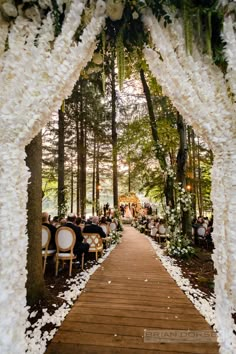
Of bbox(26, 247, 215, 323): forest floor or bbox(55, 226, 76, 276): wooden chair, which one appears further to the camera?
bbox(55, 226, 76, 276): wooden chair

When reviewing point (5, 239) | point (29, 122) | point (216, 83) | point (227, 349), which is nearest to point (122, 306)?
point (227, 349)

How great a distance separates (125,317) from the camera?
3059 millimetres

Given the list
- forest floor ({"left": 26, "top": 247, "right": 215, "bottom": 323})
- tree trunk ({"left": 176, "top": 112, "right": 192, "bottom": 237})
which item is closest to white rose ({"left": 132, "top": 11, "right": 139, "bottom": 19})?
forest floor ({"left": 26, "top": 247, "right": 215, "bottom": 323})

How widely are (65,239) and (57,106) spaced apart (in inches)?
143

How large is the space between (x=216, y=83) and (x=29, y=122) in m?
1.67

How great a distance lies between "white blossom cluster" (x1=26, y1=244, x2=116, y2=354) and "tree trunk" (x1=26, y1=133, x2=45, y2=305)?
1.16 feet

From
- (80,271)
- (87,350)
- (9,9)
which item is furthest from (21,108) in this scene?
(80,271)

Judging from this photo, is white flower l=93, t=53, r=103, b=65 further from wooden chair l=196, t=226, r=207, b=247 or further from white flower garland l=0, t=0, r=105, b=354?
wooden chair l=196, t=226, r=207, b=247

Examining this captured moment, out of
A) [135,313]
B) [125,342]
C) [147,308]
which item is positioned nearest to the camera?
[125,342]

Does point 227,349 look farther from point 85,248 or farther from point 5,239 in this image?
point 85,248

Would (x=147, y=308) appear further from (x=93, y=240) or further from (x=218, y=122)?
(x=93, y=240)

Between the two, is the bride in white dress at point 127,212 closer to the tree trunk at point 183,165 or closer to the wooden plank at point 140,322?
the tree trunk at point 183,165

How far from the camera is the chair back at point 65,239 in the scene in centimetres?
512

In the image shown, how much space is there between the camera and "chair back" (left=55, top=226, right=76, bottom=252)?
16.8 feet
